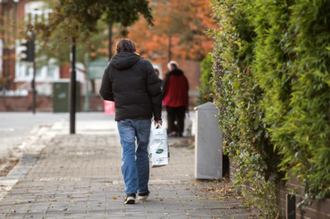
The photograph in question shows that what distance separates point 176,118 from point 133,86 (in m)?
7.57

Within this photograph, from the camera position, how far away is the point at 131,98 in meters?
5.37

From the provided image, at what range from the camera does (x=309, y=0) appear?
3.09 meters

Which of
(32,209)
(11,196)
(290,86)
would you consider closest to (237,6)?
(290,86)

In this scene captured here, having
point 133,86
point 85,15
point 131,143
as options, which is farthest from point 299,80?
point 85,15

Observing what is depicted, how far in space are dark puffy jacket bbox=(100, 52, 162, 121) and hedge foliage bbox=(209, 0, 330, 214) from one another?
3.37 feet

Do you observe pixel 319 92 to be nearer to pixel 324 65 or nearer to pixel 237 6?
pixel 324 65

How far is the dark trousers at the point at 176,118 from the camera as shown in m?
12.6

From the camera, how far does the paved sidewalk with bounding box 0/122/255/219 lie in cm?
497

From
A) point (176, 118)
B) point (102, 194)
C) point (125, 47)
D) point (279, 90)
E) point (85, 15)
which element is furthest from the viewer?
point (176, 118)

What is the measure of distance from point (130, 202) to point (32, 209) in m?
1.02

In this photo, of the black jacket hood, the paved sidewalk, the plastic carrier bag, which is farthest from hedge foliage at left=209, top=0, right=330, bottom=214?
the black jacket hood

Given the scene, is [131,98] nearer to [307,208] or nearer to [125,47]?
[125,47]

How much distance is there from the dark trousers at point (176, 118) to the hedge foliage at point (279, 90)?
7.84 meters

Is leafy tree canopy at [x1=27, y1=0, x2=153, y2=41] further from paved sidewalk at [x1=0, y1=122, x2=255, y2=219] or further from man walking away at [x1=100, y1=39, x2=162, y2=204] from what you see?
man walking away at [x1=100, y1=39, x2=162, y2=204]
